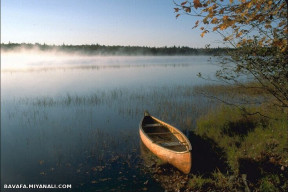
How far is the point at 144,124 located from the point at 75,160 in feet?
14.6

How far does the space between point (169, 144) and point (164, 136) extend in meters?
1.97

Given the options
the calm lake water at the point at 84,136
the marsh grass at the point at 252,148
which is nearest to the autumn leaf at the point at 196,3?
the calm lake water at the point at 84,136

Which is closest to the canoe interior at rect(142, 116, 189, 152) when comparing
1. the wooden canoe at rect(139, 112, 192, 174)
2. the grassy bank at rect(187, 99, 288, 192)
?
the wooden canoe at rect(139, 112, 192, 174)

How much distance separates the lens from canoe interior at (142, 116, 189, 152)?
9.82 m

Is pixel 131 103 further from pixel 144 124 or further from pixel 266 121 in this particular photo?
pixel 266 121

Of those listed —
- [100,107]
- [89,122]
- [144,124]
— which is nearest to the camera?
[144,124]

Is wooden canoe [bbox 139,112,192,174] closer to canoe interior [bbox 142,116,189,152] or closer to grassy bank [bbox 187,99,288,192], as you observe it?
canoe interior [bbox 142,116,189,152]

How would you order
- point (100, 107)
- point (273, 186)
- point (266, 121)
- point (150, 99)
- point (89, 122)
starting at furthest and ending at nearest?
point (150, 99) → point (100, 107) → point (89, 122) → point (266, 121) → point (273, 186)

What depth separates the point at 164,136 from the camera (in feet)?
38.5

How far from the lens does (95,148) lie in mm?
11281

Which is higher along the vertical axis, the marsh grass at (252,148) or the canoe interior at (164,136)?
the marsh grass at (252,148)

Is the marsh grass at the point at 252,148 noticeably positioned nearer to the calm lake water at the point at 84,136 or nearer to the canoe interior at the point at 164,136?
the canoe interior at the point at 164,136

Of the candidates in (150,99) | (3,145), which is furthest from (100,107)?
(3,145)

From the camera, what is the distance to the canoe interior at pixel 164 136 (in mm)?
9820
